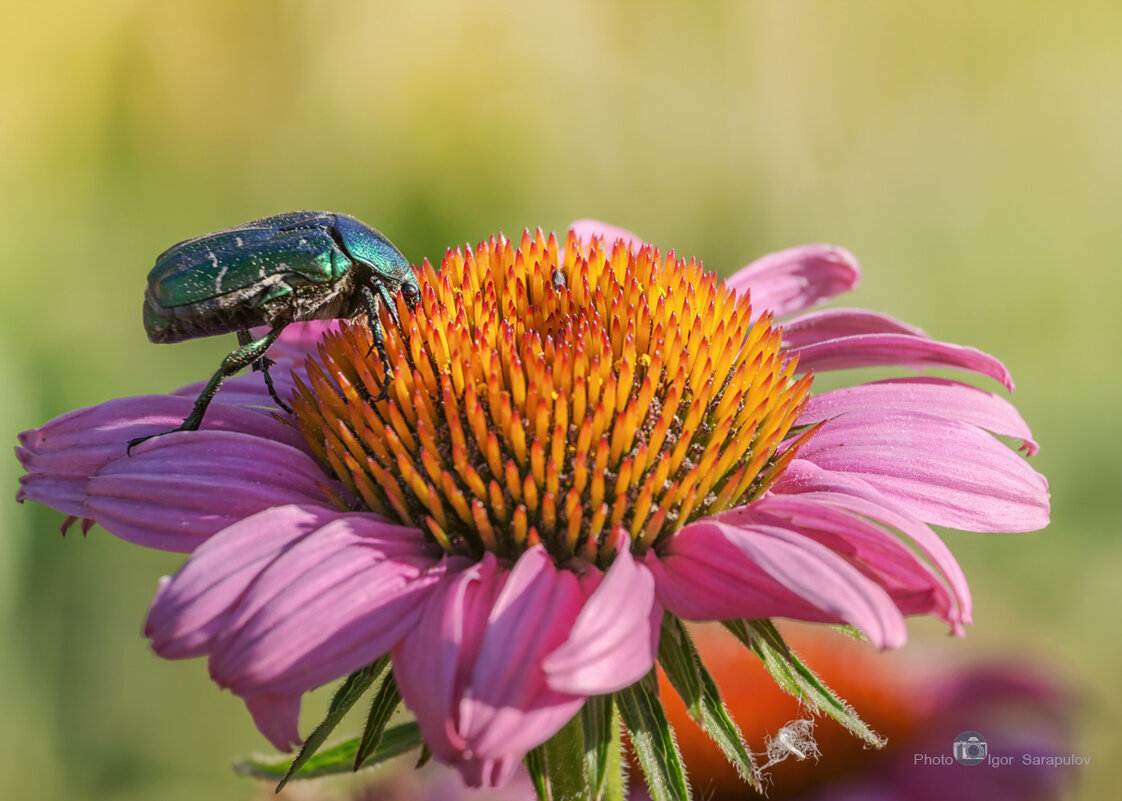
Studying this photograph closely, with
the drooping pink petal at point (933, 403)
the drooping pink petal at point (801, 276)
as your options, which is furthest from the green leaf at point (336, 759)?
the drooping pink petal at point (801, 276)

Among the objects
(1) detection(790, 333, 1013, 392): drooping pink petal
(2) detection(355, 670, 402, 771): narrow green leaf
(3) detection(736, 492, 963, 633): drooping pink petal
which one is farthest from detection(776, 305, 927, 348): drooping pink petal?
(2) detection(355, 670, 402, 771): narrow green leaf

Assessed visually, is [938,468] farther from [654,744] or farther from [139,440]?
[139,440]

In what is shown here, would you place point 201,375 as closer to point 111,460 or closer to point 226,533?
point 111,460

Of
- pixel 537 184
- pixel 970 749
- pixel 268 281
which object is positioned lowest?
pixel 970 749

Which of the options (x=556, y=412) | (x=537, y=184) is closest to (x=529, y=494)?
(x=556, y=412)

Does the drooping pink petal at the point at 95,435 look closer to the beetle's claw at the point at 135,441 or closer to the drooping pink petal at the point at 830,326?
the beetle's claw at the point at 135,441

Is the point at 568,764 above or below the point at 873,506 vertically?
below

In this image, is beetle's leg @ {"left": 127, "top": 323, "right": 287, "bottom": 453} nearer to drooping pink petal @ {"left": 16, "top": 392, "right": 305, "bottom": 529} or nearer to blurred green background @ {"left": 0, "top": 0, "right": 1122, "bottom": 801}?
drooping pink petal @ {"left": 16, "top": 392, "right": 305, "bottom": 529}
